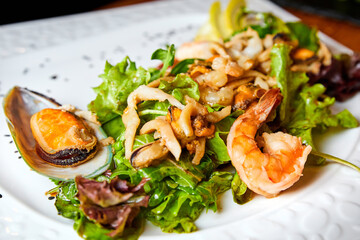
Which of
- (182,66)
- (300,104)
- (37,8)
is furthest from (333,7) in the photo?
(37,8)

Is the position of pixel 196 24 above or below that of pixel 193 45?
below

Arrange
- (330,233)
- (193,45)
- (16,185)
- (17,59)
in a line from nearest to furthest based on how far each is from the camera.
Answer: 1. (330,233)
2. (16,185)
3. (193,45)
4. (17,59)

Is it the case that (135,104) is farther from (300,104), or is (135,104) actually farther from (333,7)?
(333,7)

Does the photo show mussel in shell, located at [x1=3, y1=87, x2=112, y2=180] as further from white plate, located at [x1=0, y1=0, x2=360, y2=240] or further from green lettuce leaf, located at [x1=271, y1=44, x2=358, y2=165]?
green lettuce leaf, located at [x1=271, y1=44, x2=358, y2=165]

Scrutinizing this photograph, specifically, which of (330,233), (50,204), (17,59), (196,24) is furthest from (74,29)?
(330,233)

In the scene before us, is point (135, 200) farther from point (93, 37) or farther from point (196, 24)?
point (196, 24)

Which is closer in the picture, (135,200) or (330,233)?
(330,233)
